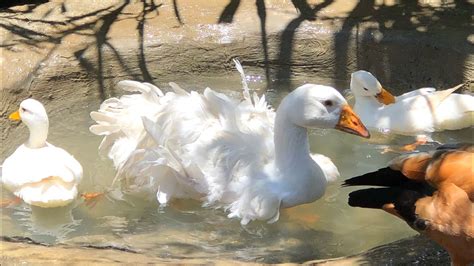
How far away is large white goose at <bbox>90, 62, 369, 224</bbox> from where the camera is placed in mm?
4484

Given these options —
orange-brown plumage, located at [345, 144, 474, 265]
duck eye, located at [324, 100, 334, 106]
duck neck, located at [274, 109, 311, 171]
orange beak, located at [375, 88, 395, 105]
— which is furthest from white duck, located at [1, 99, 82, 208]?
orange beak, located at [375, 88, 395, 105]

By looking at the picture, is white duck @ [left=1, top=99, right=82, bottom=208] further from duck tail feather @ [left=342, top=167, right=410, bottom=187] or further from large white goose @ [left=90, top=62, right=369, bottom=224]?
duck tail feather @ [left=342, top=167, right=410, bottom=187]

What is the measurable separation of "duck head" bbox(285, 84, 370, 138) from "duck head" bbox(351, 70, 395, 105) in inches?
43.6

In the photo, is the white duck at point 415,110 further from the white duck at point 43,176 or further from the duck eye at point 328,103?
the white duck at point 43,176

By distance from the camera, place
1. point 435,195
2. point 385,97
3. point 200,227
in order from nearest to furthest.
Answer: point 435,195 < point 200,227 < point 385,97

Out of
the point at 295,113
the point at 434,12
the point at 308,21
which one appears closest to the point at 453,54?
the point at 434,12

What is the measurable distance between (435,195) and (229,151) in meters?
1.45

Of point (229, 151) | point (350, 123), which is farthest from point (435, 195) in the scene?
point (229, 151)

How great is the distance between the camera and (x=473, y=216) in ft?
11.0

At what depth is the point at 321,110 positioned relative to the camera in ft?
14.7

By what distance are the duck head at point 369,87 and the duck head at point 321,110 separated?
1109 mm

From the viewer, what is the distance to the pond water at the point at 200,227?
4.20 meters

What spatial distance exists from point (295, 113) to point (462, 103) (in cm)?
153

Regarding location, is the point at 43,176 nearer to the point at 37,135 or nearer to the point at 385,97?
the point at 37,135
